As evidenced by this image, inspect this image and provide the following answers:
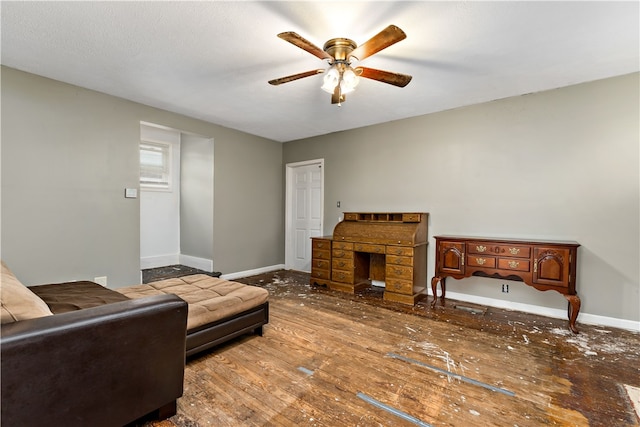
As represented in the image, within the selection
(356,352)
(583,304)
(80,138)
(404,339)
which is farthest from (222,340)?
(583,304)

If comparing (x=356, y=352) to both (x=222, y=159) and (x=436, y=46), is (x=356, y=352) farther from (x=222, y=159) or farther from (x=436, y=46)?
(x=222, y=159)

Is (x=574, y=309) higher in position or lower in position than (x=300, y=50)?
lower

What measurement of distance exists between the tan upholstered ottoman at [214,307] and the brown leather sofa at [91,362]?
21.8 inches

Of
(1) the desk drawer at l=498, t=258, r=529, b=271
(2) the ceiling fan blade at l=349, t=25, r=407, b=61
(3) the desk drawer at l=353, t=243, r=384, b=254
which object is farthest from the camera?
(3) the desk drawer at l=353, t=243, r=384, b=254

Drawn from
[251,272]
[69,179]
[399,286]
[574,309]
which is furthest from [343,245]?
[69,179]

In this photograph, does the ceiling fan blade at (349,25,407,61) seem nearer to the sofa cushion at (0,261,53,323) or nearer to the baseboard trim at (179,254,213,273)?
the sofa cushion at (0,261,53,323)

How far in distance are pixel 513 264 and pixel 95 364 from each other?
359 centimetres

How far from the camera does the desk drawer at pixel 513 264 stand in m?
3.06

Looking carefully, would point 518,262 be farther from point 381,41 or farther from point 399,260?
point 381,41

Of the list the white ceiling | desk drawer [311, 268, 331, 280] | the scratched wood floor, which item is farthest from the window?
the scratched wood floor

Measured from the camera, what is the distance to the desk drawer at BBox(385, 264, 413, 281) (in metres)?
3.70

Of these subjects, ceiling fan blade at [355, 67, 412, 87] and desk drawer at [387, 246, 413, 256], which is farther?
desk drawer at [387, 246, 413, 256]

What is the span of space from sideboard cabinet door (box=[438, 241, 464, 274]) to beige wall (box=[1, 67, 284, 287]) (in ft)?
12.8

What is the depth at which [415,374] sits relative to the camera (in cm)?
208
